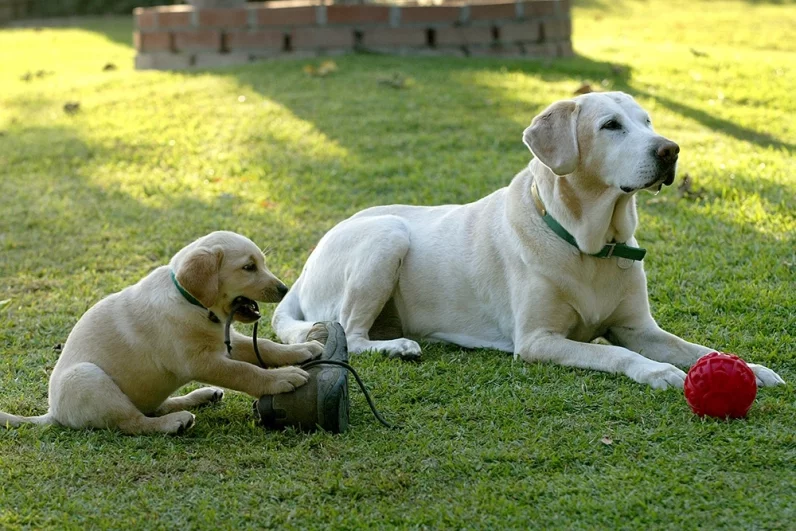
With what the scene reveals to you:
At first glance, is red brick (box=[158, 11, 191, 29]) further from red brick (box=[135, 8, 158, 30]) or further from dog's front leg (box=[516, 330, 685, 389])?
dog's front leg (box=[516, 330, 685, 389])

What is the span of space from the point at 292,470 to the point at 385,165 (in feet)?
18.1

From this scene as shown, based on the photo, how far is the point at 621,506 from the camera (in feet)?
11.6

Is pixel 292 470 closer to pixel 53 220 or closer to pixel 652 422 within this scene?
pixel 652 422

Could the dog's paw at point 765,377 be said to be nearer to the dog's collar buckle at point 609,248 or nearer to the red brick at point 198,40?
the dog's collar buckle at point 609,248

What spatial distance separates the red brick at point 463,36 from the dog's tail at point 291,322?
7671mm

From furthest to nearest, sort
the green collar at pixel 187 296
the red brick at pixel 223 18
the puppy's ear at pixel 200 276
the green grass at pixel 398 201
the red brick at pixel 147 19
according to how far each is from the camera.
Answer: the red brick at pixel 147 19, the red brick at pixel 223 18, the green collar at pixel 187 296, the puppy's ear at pixel 200 276, the green grass at pixel 398 201

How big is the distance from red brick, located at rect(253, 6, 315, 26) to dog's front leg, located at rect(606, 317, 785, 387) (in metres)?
8.80

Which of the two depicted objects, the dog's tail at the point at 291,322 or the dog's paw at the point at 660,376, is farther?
the dog's tail at the point at 291,322

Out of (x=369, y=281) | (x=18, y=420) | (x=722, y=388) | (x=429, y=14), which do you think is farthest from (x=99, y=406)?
(x=429, y=14)

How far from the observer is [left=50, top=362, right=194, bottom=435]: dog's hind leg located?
4.35 meters

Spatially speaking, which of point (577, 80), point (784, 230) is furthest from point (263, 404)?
point (577, 80)

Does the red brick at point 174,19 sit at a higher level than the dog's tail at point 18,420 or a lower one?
higher

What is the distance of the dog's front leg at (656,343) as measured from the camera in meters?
4.99

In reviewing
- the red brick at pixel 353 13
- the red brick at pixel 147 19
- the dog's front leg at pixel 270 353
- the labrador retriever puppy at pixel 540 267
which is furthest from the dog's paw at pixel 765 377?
the red brick at pixel 147 19
